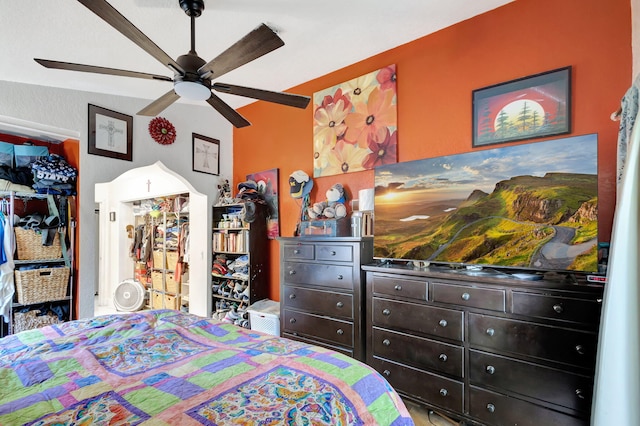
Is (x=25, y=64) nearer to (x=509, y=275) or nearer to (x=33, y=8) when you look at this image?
(x=33, y=8)

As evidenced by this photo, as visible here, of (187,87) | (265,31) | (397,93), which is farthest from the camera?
(397,93)

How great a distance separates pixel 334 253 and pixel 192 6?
2.01 metres

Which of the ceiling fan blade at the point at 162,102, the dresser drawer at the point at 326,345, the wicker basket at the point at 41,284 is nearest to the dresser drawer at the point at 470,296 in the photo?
the dresser drawer at the point at 326,345

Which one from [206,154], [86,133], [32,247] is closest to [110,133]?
[86,133]

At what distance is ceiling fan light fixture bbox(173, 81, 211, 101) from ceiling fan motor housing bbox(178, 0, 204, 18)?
0.54 meters

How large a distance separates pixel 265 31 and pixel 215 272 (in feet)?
10.3

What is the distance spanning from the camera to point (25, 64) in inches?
93.2


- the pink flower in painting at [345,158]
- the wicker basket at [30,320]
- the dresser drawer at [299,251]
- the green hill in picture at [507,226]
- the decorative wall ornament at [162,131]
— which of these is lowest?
the wicker basket at [30,320]

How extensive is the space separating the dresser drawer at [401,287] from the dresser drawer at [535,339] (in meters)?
0.34

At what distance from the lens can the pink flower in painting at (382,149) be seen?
2799mm

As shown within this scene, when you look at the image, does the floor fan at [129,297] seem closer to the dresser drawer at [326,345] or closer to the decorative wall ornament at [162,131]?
the decorative wall ornament at [162,131]

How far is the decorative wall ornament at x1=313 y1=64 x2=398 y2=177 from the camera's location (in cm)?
283

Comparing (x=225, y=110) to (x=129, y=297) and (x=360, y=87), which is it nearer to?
(x=360, y=87)

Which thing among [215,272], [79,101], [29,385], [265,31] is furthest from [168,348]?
[79,101]
